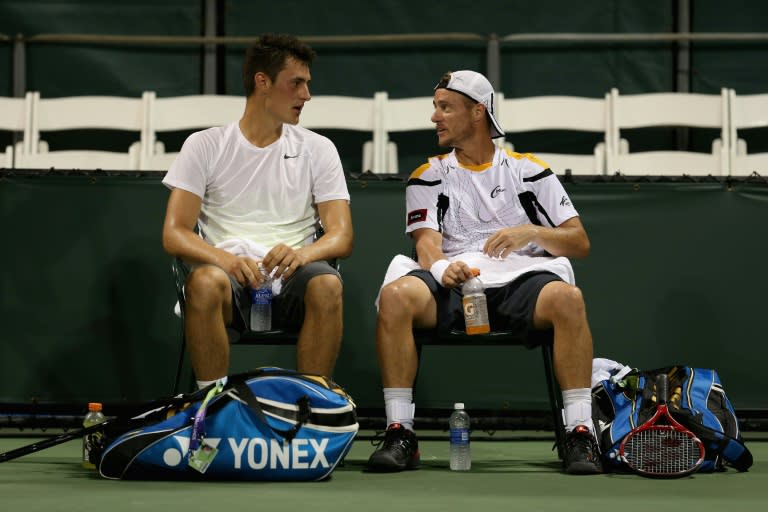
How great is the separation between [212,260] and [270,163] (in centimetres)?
50

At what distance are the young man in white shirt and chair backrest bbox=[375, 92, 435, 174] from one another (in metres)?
2.75

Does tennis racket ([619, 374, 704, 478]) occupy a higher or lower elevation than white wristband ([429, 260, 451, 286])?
lower

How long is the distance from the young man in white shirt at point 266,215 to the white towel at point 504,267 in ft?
0.71

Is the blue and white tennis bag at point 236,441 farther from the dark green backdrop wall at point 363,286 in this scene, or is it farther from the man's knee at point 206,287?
the dark green backdrop wall at point 363,286

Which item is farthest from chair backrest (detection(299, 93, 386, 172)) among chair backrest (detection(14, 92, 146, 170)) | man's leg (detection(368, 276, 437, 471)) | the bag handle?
the bag handle

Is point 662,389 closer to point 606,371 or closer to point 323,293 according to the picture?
point 606,371

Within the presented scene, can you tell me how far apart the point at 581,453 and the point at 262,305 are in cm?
115

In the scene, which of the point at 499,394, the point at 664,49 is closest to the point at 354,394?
the point at 499,394

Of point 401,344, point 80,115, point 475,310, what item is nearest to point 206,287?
point 401,344

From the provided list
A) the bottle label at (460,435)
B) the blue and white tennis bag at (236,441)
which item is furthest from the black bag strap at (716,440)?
the blue and white tennis bag at (236,441)

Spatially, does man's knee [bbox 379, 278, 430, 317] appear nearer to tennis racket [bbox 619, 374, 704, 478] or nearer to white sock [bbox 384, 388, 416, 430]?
white sock [bbox 384, 388, 416, 430]

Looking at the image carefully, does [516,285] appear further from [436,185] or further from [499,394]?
[499,394]

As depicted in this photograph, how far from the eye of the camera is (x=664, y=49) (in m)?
7.79

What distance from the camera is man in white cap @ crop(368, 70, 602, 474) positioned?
350 centimetres
